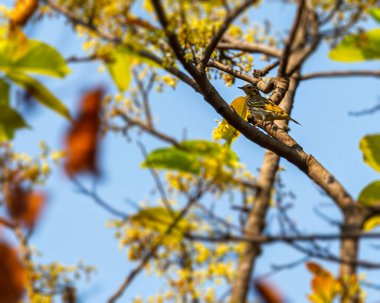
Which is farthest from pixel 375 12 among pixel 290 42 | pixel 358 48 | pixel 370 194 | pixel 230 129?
pixel 230 129

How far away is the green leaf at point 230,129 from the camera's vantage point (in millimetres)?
3807

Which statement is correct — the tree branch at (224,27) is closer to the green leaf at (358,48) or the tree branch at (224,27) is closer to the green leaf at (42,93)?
the green leaf at (42,93)

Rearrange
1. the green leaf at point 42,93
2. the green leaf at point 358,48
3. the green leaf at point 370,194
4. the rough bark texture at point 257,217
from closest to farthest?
the green leaf at point 42,93 → the green leaf at point 370,194 → the rough bark texture at point 257,217 → the green leaf at point 358,48

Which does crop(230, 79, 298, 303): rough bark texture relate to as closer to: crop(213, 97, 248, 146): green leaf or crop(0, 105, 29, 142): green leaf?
crop(213, 97, 248, 146): green leaf

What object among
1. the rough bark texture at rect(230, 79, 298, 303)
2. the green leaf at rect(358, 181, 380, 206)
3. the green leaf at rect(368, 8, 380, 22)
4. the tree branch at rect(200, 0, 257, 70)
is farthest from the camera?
the green leaf at rect(368, 8, 380, 22)

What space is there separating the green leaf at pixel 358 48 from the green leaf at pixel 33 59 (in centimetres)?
267

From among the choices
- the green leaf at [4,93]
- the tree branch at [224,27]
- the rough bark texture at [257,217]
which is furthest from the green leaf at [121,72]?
the tree branch at [224,27]

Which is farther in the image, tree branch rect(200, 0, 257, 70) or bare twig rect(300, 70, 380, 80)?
bare twig rect(300, 70, 380, 80)

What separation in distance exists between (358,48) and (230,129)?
7.22ft

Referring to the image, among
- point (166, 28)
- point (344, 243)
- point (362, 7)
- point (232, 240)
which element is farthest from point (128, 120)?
point (232, 240)

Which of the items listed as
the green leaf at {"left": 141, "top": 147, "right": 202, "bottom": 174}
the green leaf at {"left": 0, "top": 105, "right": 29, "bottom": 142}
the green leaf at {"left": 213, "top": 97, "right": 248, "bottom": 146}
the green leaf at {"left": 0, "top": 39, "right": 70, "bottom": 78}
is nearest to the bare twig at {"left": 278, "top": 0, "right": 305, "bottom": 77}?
the green leaf at {"left": 213, "top": 97, "right": 248, "bottom": 146}

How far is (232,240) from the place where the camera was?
6.35 ft

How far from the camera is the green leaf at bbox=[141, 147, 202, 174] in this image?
4984 millimetres

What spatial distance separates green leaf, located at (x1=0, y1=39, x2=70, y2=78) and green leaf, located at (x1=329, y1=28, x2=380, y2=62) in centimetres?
267
